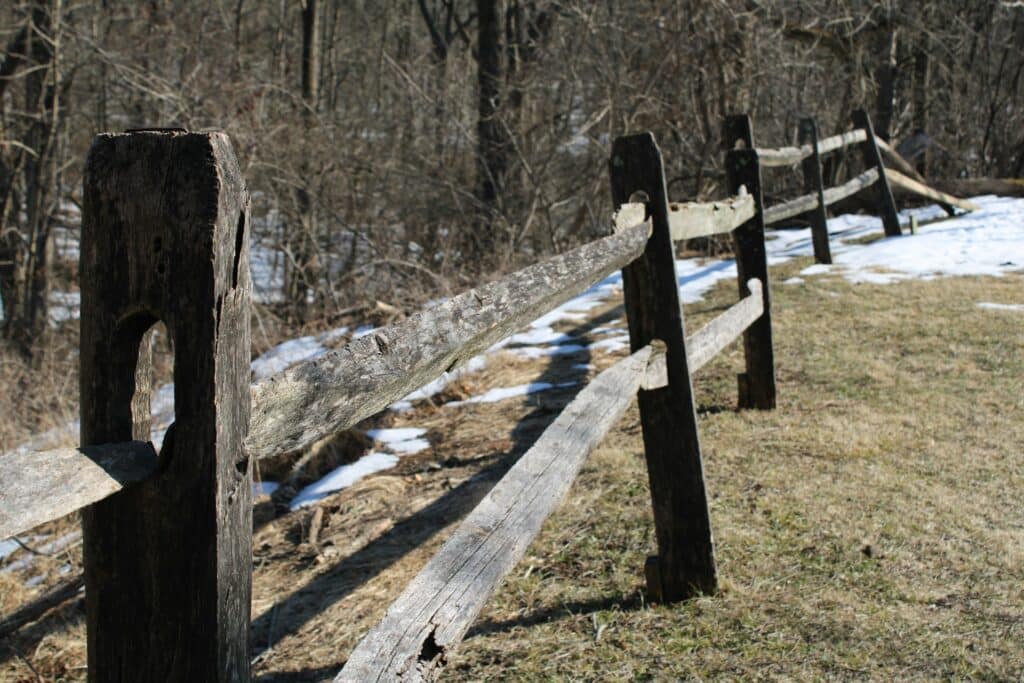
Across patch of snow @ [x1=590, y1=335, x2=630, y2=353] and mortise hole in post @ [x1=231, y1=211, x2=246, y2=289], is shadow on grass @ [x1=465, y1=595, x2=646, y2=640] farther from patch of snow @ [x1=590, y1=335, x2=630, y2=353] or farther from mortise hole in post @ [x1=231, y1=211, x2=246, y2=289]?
patch of snow @ [x1=590, y1=335, x2=630, y2=353]

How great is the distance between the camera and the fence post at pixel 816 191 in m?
9.23

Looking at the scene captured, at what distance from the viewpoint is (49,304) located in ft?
39.3

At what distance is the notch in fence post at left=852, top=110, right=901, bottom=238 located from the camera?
1041 cm

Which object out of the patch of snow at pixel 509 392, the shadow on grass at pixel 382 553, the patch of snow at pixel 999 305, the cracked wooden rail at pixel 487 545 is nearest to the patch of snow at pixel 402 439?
the patch of snow at pixel 509 392

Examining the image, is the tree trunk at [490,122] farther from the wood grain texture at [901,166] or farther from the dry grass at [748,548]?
the dry grass at [748,548]

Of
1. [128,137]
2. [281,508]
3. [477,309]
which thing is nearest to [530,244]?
[281,508]

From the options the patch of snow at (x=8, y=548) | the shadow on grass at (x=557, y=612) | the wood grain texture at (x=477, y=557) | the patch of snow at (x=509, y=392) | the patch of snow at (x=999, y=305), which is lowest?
the patch of snow at (x=8, y=548)

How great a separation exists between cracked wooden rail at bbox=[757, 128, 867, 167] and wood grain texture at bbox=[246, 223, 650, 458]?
4933 millimetres

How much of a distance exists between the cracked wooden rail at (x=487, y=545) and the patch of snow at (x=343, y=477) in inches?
91.4

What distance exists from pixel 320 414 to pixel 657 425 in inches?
83.4

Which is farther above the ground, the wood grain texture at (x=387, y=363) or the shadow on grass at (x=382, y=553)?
the wood grain texture at (x=387, y=363)

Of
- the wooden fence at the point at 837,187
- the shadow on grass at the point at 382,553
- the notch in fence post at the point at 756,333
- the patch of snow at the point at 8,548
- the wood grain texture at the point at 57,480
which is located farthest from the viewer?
the wooden fence at the point at 837,187

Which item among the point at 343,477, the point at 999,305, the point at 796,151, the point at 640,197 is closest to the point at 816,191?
the point at 796,151

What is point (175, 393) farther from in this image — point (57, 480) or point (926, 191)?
point (926, 191)
